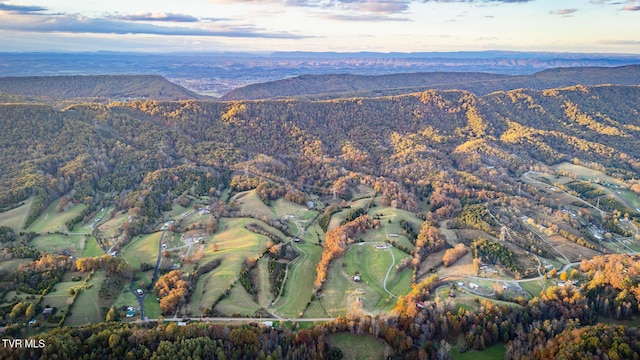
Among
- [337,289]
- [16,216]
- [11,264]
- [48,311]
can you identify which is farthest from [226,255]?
[16,216]

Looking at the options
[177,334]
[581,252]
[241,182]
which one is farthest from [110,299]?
[581,252]

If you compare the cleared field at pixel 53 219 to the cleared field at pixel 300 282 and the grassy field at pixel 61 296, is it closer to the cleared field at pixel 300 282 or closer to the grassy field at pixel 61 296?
the grassy field at pixel 61 296

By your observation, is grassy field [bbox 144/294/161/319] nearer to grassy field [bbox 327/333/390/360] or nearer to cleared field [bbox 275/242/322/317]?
cleared field [bbox 275/242/322/317]

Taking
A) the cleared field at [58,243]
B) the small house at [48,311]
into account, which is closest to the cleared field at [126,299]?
the small house at [48,311]

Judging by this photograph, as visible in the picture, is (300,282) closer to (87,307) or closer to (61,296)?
(87,307)

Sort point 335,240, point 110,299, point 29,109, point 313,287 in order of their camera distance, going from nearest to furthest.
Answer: point 110,299 → point 313,287 → point 335,240 → point 29,109

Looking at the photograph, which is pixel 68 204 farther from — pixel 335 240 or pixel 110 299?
pixel 335 240
